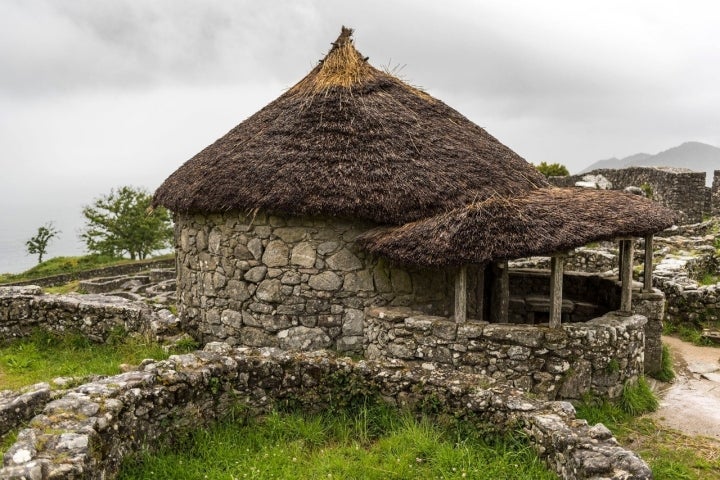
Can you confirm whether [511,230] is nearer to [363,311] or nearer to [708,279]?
[363,311]

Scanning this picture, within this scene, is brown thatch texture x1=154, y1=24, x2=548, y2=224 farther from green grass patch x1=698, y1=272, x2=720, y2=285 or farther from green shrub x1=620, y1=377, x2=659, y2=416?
green grass patch x1=698, y1=272, x2=720, y2=285

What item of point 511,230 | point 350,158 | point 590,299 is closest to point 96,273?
point 350,158

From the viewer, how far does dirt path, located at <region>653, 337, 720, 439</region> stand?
6695mm

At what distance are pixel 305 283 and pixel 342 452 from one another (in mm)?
3457

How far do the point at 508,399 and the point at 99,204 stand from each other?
42.3 metres

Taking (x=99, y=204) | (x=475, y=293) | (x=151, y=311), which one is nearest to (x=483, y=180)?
(x=475, y=293)

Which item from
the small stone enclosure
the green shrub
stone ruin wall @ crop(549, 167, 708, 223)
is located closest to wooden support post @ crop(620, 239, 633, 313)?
the small stone enclosure

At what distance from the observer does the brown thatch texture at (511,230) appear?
6.67 metres

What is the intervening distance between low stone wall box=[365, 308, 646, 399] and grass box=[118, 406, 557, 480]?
115cm

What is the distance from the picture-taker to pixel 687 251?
15641mm

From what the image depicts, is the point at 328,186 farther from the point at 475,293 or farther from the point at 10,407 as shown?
the point at 10,407

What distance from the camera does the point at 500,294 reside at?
9539 millimetres

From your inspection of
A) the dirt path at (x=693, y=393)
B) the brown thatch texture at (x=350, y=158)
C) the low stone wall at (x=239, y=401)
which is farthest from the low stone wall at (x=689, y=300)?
the low stone wall at (x=239, y=401)

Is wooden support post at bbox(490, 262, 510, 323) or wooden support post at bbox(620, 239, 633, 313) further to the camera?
wooden support post at bbox(490, 262, 510, 323)
